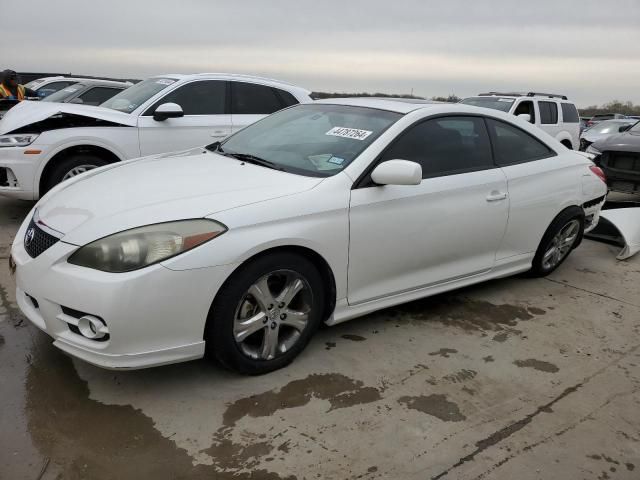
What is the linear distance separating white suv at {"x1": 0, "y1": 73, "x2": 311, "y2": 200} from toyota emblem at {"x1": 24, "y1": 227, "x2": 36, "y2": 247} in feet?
9.49

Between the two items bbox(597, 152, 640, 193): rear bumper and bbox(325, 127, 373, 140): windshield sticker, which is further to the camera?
bbox(597, 152, 640, 193): rear bumper

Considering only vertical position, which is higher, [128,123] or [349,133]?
[349,133]

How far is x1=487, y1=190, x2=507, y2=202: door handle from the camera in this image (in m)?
3.81

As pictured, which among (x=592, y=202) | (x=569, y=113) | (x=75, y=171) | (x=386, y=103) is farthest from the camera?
(x=569, y=113)

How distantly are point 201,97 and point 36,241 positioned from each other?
160 inches

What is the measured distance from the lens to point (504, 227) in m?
3.97

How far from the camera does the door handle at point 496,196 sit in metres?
3.81

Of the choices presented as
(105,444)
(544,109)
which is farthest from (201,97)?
(544,109)

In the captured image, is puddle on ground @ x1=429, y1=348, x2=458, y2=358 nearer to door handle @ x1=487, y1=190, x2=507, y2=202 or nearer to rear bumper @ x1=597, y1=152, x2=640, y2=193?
door handle @ x1=487, y1=190, x2=507, y2=202

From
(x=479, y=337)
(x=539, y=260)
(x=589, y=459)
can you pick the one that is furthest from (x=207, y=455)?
(x=539, y=260)

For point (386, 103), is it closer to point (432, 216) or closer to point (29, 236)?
point (432, 216)

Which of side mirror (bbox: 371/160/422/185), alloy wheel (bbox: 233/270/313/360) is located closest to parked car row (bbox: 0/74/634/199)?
side mirror (bbox: 371/160/422/185)

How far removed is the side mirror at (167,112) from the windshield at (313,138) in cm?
200

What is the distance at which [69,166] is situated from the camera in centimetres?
566
